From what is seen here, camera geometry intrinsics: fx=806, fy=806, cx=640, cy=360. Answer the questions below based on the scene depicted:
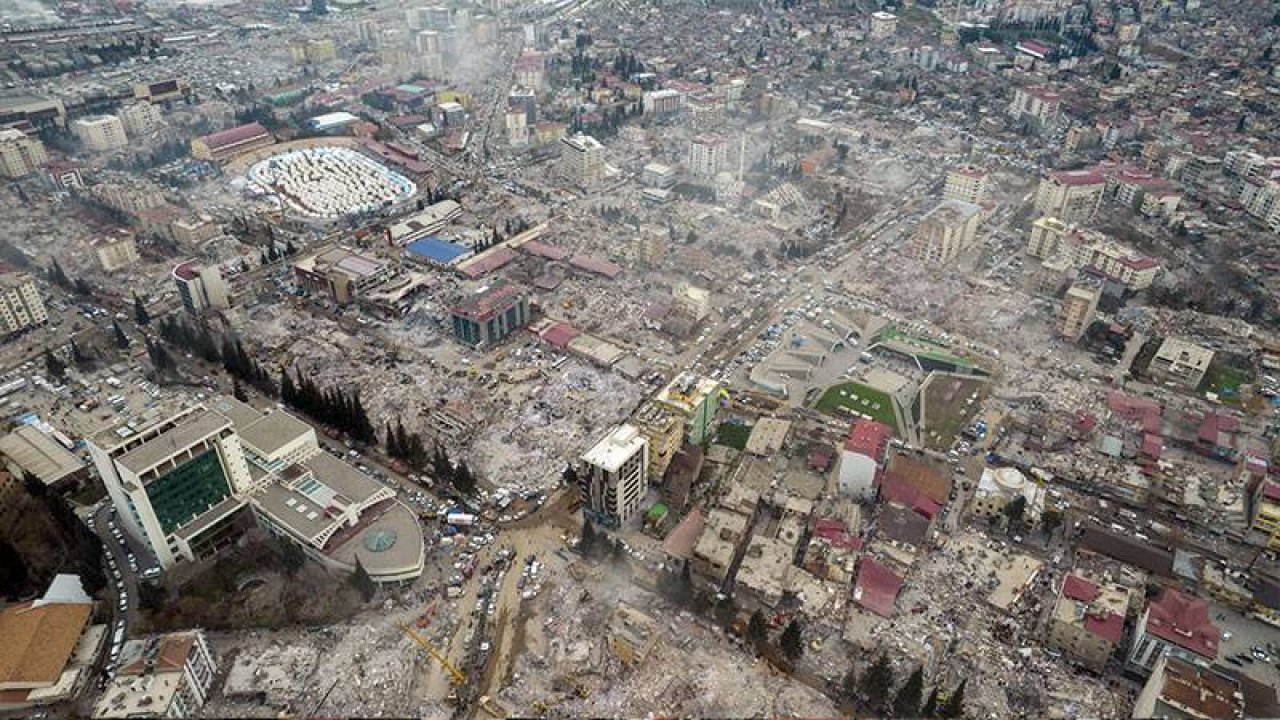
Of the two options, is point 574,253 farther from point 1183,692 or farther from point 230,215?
point 1183,692

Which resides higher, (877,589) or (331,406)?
(331,406)

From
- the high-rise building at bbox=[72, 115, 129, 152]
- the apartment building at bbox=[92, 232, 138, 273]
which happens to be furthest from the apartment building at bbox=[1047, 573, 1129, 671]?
the high-rise building at bbox=[72, 115, 129, 152]

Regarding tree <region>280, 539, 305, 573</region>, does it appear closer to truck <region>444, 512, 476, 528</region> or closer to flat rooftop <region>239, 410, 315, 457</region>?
flat rooftop <region>239, 410, 315, 457</region>

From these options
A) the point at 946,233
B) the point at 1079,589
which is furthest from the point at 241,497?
the point at 946,233

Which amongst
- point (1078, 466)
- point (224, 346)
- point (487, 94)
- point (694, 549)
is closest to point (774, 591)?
point (694, 549)

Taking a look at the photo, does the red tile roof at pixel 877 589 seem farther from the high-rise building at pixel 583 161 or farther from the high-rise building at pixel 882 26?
the high-rise building at pixel 882 26

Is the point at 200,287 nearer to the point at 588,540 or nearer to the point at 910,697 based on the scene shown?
the point at 588,540

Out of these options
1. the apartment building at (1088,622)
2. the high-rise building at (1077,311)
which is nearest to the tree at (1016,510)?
the apartment building at (1088,622)
